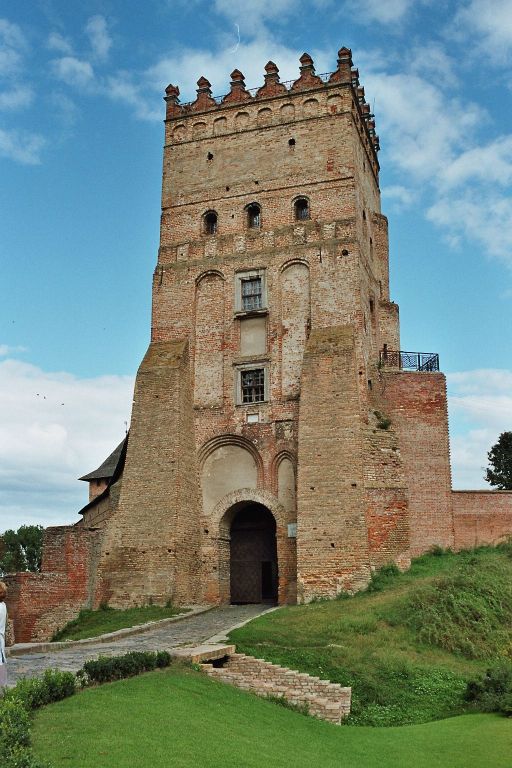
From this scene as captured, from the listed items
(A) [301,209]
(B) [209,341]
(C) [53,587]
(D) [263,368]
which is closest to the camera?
(C) [53,587]

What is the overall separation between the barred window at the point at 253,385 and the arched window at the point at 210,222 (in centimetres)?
569

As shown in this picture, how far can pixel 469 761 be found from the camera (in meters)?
9.98

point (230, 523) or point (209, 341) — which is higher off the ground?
point (209, 341)

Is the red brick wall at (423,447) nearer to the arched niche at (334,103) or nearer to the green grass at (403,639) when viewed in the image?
the green grass at (403,639)

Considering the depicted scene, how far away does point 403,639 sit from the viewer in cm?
1658

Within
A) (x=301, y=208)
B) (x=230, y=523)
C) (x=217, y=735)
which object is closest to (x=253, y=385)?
(x=230, y=523)

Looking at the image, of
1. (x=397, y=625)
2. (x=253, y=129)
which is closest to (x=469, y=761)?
(x=397, y=625)

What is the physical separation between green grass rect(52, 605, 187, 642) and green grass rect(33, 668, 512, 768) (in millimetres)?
8068

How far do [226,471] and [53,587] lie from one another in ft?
21.0

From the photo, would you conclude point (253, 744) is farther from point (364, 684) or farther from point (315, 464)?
point (315, 464)

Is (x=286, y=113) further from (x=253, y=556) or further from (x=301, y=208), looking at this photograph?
(x=253, y=556)

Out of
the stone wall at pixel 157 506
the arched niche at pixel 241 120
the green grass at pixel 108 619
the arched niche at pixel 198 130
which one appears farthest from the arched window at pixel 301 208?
the green grass at pixel 108 619

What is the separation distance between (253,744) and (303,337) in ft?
56.6

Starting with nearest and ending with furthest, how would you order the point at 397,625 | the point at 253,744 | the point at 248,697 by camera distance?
the point at 253,744 → the point at 248,697 → the point at 397,625
